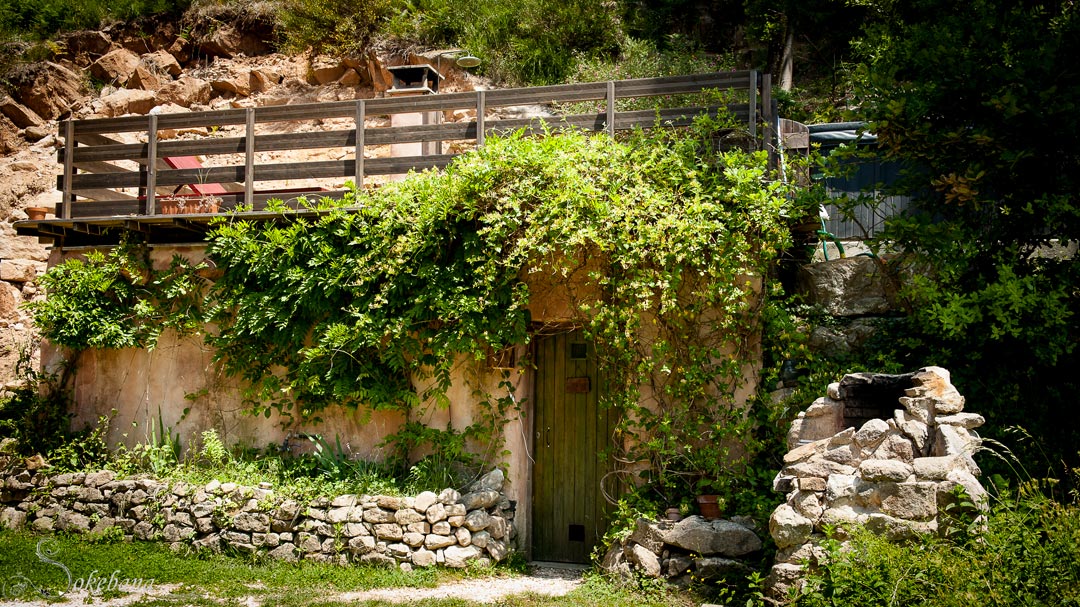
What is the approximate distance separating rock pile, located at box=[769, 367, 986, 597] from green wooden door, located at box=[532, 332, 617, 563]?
271cm

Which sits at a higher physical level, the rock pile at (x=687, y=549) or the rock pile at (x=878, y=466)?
the rock pile at (x=878, y=466)

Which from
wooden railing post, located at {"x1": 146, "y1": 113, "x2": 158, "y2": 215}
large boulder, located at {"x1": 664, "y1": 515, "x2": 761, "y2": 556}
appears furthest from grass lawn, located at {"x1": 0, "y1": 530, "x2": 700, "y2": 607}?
wooden railing post, located at {"x1": 146, "y1": 113, "x2": 158, "y2": 215}

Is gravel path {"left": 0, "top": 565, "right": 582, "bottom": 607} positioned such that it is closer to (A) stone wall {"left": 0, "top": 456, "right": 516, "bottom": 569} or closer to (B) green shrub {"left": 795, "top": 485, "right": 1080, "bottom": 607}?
(A) stone wall {"left": 0, "top": 456, "right": 516, "bottom": 569}

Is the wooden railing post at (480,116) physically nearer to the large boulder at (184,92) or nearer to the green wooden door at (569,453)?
the green wooden door at (569,453)

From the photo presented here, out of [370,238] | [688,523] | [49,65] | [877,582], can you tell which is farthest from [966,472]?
[49,65]

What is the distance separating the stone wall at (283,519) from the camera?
763cm

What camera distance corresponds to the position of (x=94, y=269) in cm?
964

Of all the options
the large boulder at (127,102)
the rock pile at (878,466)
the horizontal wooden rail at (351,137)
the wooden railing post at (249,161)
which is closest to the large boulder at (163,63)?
the large boulder at (127,102)

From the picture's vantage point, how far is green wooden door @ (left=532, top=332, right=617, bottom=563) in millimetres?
8508

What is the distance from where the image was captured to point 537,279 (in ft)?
26.9

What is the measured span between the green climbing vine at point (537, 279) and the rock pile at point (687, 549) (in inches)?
19.7

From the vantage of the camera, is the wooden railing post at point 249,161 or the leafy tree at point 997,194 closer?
the leafy tree at point 997,194

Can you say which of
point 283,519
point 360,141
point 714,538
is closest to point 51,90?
point 360,141

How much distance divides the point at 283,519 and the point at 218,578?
81cm
